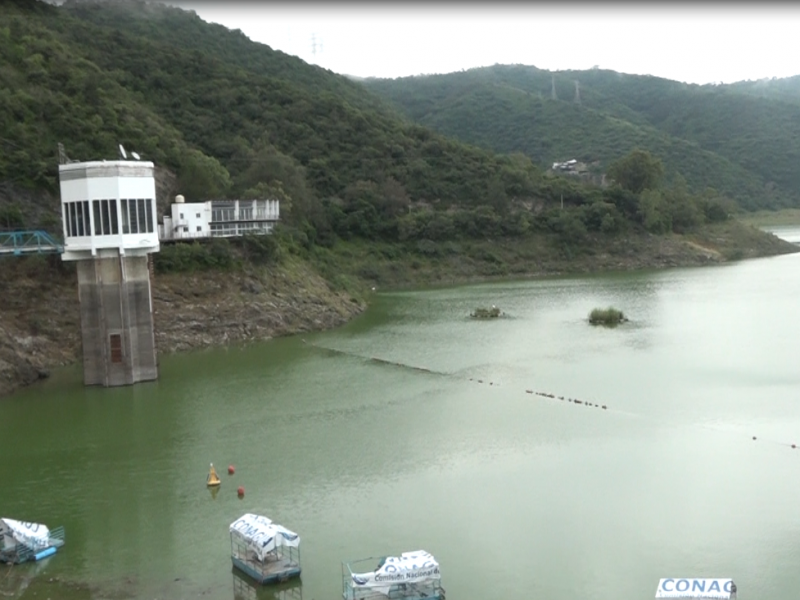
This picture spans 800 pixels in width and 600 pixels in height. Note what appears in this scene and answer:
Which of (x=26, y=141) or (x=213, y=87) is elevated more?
(x=213, y=87)

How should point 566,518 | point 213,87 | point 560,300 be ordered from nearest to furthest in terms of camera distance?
point 566,518, point 560,300, point 213,87

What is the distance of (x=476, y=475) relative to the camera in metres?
24.8

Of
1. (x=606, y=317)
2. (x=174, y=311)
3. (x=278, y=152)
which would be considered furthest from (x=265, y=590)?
(x=278, y=152)

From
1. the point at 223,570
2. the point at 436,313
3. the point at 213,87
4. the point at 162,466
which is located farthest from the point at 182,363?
the point at 213,87

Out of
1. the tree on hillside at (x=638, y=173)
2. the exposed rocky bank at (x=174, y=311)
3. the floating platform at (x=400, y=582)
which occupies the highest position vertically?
the tree on hillside at (x=638, y=173)

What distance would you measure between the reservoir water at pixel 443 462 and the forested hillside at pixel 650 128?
296ft

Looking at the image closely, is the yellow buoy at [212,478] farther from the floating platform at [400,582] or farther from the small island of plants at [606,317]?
the small island of plants at [606,317]

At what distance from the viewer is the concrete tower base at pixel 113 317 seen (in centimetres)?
3731

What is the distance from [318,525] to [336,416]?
10.6 meters

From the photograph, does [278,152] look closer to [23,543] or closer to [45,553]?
[45,553]

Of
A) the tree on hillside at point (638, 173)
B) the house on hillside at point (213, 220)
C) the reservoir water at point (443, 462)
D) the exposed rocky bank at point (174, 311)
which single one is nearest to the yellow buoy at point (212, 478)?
the reservoir water at point (443, 462)

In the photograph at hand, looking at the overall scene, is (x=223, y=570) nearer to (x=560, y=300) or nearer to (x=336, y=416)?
(x=336, y=416)

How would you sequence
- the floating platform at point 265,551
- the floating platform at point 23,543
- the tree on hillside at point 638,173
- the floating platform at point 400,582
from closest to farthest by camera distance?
the floating platform at point 400,582 → the floating platform at point 265,551 → the floating platform at point 23,543 → the tree on hillside at point 638,173

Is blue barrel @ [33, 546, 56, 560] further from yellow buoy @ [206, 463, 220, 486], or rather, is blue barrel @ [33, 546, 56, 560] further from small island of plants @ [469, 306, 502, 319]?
small island of plants @ [469, 306, 502, 319]
